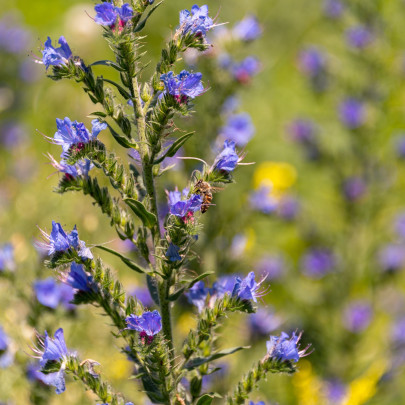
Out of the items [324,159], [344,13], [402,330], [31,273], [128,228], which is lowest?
[128,228]

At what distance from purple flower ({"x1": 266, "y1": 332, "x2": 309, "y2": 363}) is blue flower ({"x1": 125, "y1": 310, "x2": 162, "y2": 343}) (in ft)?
1.05

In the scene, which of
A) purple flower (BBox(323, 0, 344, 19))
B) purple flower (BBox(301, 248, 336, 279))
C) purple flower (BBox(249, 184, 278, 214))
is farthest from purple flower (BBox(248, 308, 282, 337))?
purple flower (BBox(323, 0, 344, 19))

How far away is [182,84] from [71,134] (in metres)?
0.31

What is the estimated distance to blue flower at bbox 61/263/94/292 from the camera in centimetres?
166

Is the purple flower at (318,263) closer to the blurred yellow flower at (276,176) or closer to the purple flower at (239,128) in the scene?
the blurred yellow flower at (276,176)

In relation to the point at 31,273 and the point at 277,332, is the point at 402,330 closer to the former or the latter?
the point at 277,332

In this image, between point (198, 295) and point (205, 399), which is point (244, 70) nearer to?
point (198, 295)

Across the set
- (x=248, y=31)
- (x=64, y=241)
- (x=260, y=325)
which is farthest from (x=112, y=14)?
(x=260, y=325)

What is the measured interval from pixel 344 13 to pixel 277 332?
7.29 feet

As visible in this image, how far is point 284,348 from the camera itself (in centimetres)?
160

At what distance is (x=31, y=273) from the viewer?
9.61ft

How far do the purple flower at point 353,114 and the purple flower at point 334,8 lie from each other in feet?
2.09

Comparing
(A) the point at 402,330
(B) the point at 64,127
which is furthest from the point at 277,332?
(B) the point at 64,127

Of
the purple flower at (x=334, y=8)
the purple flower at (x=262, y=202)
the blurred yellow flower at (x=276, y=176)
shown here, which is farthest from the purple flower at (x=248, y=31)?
the blurred yellow flower at (x=276, y=176)
